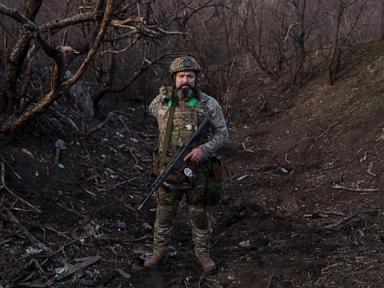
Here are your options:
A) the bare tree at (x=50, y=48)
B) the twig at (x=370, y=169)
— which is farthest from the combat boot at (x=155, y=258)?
the twig at (x=370, y=169)

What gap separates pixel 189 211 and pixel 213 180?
0.33 meters

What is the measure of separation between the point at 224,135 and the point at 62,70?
2.26 metres

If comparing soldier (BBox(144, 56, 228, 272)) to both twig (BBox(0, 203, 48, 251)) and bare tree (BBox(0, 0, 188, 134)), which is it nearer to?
twig (BBox(0, 203, 48, 251))

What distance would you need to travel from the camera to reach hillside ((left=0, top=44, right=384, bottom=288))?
4375 millimetres

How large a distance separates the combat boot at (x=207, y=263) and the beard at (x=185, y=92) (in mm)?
1338

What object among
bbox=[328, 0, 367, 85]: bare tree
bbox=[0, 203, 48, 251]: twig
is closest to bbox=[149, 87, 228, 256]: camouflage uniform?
bbox=[0, 203, 48, 251]: twig

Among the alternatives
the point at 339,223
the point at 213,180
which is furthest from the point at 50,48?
the point at 339,223

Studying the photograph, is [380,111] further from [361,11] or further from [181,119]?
[181,119]

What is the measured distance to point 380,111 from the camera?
856 cm

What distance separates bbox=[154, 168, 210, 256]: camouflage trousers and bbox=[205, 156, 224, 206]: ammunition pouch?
0.05m

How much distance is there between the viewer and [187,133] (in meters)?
4.30

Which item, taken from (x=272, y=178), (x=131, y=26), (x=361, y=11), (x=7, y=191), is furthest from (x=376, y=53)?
(x=7, y=191)

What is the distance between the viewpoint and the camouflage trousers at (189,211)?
4.35 m

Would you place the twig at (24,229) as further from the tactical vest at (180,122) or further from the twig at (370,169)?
the twig at (370,169)
